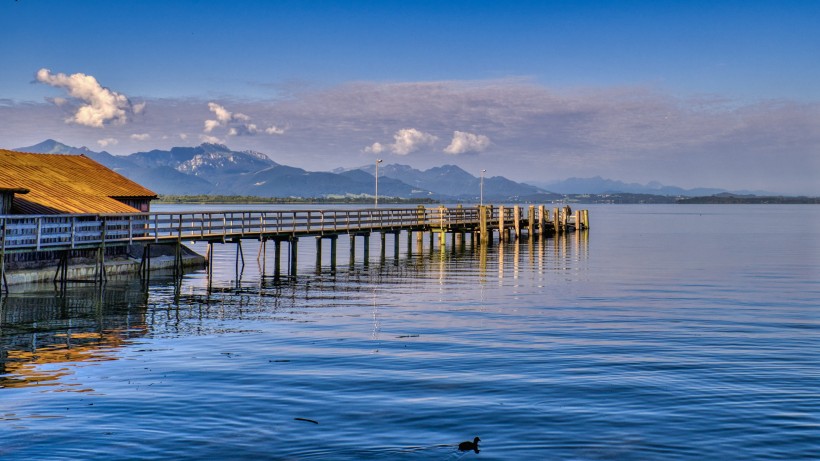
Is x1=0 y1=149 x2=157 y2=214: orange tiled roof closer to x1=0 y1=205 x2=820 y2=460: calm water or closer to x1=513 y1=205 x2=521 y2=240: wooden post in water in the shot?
x1=0 y1=205 x2=820 y2=460: calm water

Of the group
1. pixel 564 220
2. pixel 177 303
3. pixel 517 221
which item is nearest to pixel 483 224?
pixel 517 221

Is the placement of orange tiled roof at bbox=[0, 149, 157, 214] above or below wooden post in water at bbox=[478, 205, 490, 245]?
above

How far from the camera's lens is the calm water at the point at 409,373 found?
12.0 m

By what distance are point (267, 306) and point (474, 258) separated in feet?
89.5

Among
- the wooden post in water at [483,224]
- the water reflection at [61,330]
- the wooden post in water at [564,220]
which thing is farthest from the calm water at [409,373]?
the wooden post in water at [564,220]

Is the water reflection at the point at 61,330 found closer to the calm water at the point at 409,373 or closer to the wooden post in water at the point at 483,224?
the calm water at the point at 409,373

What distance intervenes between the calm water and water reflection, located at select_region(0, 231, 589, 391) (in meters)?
0.15

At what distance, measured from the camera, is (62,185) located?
40500 mm

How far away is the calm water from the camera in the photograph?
12.0m

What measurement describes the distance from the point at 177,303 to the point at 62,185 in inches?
590

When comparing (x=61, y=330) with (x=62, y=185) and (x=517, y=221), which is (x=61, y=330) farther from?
(x=517, y=221)

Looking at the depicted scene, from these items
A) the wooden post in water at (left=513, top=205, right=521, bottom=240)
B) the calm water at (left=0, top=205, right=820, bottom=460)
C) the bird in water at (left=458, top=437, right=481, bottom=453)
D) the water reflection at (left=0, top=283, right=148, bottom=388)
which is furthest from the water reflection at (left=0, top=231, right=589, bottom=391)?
the wooden post in water at (left=513, top=205, right=521, bottom=240)

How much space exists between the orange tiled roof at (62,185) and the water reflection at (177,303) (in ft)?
13.5

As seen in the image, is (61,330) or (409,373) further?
(61,330)
